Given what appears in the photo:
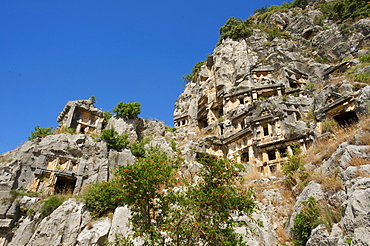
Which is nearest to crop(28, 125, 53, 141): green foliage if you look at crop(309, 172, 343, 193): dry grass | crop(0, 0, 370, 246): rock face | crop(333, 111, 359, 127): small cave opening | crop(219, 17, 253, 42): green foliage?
crop(0, 0, 370, 246): rock face

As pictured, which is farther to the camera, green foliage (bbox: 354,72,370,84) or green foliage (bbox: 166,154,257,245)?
green foliage (bbox: 354,72,370,84)

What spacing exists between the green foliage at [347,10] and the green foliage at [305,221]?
4026cm

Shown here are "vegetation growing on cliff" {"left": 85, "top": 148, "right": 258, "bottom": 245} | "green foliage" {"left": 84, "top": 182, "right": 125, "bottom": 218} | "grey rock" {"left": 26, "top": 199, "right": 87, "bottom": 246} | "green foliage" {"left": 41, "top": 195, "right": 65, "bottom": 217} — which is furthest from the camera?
"green foliage" {"left": 41, "top": 195, "right": 65, "bottom": 217}

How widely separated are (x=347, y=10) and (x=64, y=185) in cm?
4878

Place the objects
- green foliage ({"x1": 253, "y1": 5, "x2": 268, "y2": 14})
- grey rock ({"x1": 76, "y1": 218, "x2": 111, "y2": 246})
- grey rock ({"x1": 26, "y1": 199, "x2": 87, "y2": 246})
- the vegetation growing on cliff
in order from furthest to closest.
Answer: green foliage ({"x1": 253, "y1": 5, "x2": 268, "y2": 14})
grey rock ({"x1": 26, "y1": 199, "x2": 87, "y2": 246})
grey rock ({"x1": 76, "y1": 218, "x2": 111, "y2": 246})
the vegetation growing on cliff

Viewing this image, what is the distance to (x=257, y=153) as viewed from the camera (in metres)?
26.8

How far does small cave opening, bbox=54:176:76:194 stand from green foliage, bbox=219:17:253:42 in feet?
119

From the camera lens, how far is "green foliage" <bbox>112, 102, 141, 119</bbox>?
32125 millimetres

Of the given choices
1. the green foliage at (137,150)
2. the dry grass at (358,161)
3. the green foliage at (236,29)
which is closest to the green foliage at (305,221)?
the dry grass at (358,161)

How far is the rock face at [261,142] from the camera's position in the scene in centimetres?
1198

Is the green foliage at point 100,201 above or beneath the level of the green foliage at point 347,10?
beneath

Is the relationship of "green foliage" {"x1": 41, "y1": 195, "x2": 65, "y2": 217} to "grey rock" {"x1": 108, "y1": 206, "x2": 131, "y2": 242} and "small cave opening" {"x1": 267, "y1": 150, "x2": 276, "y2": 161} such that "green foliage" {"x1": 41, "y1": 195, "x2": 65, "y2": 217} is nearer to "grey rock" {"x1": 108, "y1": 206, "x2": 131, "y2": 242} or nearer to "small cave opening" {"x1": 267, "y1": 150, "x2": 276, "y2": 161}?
"grey rock" {"x1": 108, "y1": 206, "x2": 131, "y2": 242}

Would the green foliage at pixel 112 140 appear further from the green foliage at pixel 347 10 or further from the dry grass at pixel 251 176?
the green foliage at pixel 347 10

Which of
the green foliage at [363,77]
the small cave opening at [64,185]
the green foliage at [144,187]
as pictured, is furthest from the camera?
the small cave opening at [64,185]
